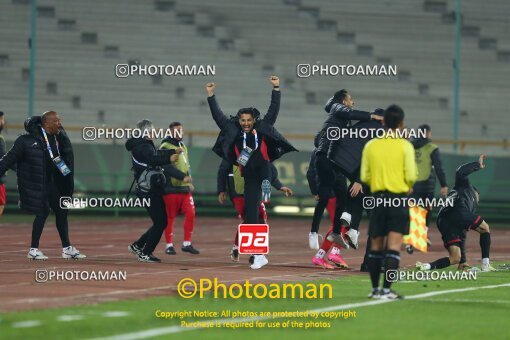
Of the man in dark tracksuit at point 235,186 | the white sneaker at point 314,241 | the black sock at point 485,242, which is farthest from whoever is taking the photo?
the white sneaker at point 314,241

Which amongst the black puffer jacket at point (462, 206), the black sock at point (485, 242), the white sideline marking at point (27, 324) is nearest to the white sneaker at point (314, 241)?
the black puffer jacket at point (462, 206)

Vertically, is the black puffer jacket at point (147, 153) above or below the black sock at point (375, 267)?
above

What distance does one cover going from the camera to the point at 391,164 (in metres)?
12.7

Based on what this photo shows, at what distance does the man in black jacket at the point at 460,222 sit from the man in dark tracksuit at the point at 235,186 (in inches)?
83.1

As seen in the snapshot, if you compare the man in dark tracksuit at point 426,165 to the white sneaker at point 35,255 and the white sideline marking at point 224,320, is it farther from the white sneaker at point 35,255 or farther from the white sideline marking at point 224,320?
the white sideline marking at point 224,320

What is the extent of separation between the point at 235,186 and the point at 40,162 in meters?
2.83

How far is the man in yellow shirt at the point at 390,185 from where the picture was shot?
12664 millimetres

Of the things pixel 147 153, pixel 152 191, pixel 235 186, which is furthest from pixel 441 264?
pixel 147 153

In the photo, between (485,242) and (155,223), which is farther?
(155,223)

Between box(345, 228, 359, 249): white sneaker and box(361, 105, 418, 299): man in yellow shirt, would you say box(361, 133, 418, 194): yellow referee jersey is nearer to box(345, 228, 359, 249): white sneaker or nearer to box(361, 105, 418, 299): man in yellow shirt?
box(361, 105, 418, 299): man in yellow shirt

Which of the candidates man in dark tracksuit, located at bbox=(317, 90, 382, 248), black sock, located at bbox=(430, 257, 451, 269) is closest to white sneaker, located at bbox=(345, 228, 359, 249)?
man in dark tracksuit, located at bbox=(317, 90, 382, 248)

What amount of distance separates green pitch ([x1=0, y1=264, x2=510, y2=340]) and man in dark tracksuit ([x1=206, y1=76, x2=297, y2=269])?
3.40 m

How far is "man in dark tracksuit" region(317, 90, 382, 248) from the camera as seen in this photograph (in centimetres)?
1677

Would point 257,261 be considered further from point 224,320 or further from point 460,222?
point 224,320
